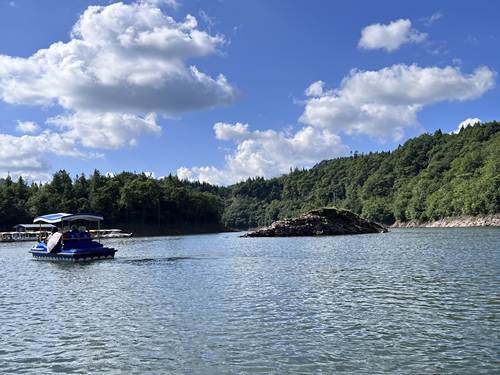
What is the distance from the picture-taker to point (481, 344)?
19078 millimetres

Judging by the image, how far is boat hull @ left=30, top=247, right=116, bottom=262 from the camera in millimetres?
68062

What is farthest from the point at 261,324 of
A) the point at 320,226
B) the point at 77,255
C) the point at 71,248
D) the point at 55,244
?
the point at 320,226

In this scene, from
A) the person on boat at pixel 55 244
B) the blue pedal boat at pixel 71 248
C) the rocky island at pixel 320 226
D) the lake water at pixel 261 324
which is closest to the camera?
the lake water at pixel 261 324

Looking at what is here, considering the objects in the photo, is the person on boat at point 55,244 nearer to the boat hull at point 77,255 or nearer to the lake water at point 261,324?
the boat hull at point 77,255

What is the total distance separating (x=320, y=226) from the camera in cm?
14875

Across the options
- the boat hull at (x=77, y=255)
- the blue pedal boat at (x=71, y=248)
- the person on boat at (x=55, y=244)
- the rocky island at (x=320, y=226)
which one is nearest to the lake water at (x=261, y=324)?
the boat hull at (x=77, y=255)

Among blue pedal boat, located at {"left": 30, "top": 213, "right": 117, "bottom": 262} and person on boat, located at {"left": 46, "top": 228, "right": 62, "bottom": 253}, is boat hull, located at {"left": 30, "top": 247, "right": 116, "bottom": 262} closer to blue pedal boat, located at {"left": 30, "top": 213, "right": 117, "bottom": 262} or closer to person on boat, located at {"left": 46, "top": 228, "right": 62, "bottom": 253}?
blue pedal boat, located at {"left": 30, "top": 213, "right": 117, "bottom": 262}

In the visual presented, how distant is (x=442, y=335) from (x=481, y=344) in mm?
1830

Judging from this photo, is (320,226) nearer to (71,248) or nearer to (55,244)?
(71,248)

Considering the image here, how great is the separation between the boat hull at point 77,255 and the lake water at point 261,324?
80.6 ft

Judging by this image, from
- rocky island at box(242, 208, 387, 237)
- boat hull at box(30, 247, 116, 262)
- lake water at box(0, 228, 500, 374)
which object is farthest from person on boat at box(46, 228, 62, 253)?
rocky island at box(242, 208, 387, 237)

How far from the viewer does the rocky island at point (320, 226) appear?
148375mm

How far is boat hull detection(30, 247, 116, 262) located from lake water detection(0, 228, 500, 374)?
24574mm

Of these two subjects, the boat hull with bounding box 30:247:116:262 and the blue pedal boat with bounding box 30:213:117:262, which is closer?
the boat hull with bounding box 30:247:116:262
